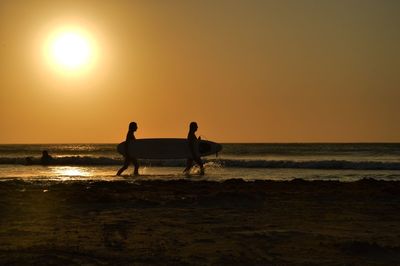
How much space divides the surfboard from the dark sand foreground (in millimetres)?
12675

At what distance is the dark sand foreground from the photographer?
19.1ft

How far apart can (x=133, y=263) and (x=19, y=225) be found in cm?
287

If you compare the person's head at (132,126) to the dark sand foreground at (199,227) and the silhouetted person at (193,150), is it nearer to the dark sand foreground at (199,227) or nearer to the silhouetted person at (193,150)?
the silhouetted person at (193,150)

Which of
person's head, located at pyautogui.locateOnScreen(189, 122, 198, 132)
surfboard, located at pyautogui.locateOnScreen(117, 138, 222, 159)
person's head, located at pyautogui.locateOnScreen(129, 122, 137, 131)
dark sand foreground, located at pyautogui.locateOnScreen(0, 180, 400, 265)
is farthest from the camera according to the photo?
surfboard, located at pyautogui.locateOnScreen(117, 138, 222, 159)

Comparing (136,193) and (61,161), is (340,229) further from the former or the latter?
(61,161)

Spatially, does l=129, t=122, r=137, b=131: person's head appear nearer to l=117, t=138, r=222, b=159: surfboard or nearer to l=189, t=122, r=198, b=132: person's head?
l=189, t=122, r=198, b=132: person's head

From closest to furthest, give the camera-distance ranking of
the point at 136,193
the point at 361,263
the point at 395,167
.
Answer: the point at 361,263 < the point at 136,193 < the point at 395,167

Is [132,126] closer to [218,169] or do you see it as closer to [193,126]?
[193,126]

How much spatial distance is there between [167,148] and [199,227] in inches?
709

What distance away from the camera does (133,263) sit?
5516 millimetres

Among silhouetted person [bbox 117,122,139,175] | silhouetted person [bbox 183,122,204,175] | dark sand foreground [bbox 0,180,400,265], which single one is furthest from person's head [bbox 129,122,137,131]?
dark sand foreground [bbox 0,180,400,265]

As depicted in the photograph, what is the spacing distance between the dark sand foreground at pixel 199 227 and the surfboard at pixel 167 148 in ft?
41.6

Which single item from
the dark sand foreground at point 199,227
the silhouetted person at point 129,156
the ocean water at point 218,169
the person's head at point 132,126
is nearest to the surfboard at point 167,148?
the ocean water at point 218,169

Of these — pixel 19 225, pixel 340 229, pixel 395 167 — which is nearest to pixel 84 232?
pixel 19 225
